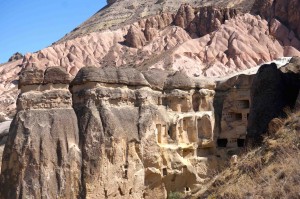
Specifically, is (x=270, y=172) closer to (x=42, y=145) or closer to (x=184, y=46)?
(x=42, y=145)

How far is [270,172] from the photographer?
38.4 ft

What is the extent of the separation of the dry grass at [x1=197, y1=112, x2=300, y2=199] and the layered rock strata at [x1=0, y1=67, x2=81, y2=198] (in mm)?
9287

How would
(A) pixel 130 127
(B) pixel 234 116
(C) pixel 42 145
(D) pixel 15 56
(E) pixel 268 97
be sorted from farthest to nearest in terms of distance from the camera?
(D) pixel 15 56 < (B) pixel 234 116 < (A) pixel 130 127 < (C) pixel 42 145 < (E) pixel 268 97

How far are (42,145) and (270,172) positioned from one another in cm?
1258

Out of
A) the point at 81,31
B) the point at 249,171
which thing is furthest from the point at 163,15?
the point at 249,171

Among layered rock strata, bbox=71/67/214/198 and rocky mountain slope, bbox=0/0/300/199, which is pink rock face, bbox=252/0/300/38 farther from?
layered rock strata, bbox=71/67/214/198

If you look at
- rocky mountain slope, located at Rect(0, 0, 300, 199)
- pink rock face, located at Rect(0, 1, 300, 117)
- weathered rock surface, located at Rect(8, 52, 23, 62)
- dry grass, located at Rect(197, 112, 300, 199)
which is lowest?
dry grass, located at Rect(197, 112, 300, 199)

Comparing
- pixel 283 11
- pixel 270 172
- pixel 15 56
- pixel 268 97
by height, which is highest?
pixel 15 56

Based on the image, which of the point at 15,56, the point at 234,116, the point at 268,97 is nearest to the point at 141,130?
the point at 234,116

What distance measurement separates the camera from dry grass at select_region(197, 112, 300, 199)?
10.8m

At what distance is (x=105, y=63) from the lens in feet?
270

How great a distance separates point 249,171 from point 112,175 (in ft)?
36.9

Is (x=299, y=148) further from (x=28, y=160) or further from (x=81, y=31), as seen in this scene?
(x=81, y=31)

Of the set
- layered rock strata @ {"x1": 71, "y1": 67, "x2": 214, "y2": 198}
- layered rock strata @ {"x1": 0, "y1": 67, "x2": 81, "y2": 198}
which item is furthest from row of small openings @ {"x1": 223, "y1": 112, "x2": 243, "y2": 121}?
layered rock strata @ {"x1": 0, "y1": 67, "x2": 81, "y2": 198}
